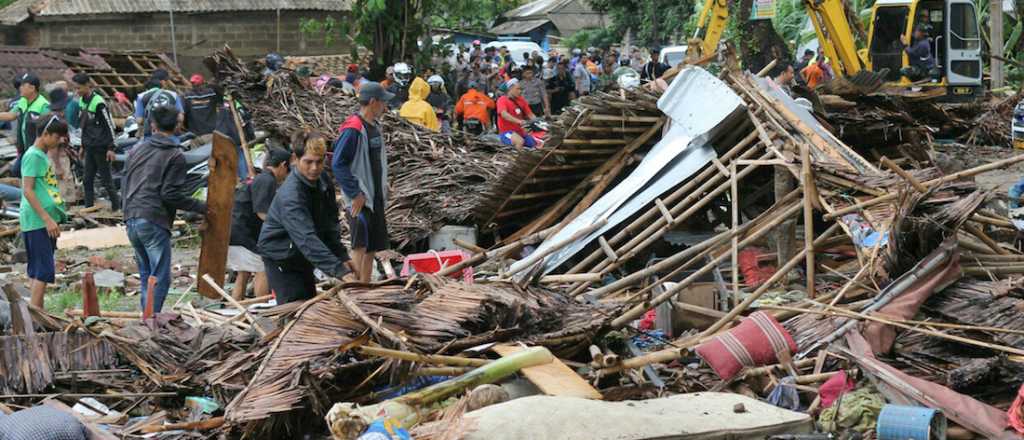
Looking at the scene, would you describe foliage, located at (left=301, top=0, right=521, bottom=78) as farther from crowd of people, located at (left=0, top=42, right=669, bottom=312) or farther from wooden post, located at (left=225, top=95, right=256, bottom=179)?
crowd of people, located at (left=0, top=42, right=669, bottom=312)

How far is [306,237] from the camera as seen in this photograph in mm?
7844

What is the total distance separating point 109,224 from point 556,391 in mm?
10922

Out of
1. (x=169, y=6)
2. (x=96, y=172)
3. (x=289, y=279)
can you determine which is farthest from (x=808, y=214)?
(x=169, y=6)

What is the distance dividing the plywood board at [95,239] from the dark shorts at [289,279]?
666cm

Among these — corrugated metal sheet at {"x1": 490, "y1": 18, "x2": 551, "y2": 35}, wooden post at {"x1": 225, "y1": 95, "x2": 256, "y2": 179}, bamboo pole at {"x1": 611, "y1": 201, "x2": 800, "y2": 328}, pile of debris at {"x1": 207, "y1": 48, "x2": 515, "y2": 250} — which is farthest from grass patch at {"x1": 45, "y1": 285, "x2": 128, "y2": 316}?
corrugated metal sheet at {"x1": 490, "y1": 18, "x2": 551, "y2": 35}

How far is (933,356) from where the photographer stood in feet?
22.2

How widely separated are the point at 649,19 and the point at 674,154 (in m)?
33.4

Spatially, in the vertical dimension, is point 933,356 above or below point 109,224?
above

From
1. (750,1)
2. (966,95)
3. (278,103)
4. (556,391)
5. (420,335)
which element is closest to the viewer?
(556,391)

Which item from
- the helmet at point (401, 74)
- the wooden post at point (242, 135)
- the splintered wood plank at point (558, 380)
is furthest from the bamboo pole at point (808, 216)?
the helmet at point (401, 74)

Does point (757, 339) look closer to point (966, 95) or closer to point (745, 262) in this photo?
point (745, 262)

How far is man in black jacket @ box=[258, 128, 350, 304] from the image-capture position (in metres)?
7.85

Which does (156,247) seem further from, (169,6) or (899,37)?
(169,6)

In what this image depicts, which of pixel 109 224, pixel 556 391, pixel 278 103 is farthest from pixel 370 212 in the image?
pixel 109 224
